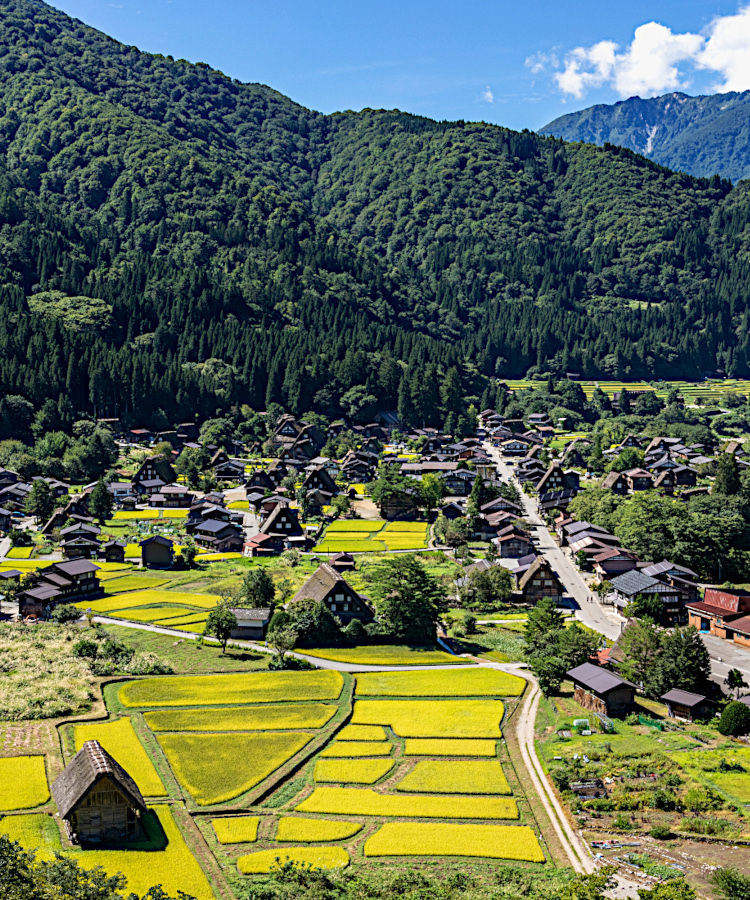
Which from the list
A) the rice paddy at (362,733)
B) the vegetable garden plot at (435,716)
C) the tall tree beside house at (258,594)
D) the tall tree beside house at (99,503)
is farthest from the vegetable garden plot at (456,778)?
the tall tree beside house at (99,503)

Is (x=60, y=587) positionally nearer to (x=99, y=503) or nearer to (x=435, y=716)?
(x=99, y=503)

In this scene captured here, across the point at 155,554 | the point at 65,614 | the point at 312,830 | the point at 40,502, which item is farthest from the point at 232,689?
the point at 40,502

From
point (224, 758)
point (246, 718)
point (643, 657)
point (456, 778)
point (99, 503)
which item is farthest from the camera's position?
point (99, 503)

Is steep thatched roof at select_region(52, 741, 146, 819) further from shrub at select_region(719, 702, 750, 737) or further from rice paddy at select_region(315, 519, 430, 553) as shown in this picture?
rice paddy at select_region(315, 519, 430, 553)

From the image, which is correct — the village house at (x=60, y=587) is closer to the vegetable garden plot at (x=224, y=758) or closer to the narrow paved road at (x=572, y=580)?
the vegetable garden plot at (x=224, y=758)

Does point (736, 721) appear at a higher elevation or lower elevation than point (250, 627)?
higher

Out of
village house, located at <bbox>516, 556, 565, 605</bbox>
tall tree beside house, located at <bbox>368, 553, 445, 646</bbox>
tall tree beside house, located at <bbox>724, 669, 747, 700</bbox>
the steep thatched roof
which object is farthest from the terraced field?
village house, located at <bbox>516, 556, 565, 605</bbox>

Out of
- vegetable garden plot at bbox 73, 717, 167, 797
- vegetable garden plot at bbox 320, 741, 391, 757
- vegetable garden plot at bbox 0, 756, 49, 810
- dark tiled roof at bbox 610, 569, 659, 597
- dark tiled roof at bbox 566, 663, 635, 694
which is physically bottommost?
vegetable garden plot at bbox 73, 717, 167, 797
